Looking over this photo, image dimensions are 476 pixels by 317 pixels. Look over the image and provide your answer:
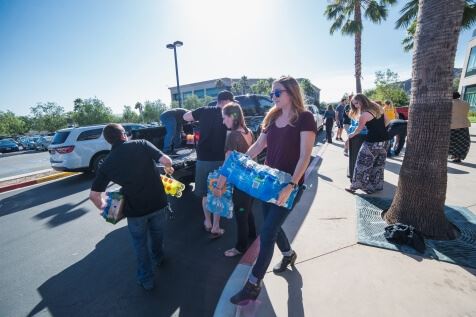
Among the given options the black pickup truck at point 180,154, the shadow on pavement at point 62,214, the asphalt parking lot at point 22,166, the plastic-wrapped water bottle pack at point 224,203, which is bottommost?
the asphalt parking lot at point 22,166

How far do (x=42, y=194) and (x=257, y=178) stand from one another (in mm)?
7429

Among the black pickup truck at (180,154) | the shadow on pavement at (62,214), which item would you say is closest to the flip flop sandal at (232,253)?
the black pickup truck at (180,154)

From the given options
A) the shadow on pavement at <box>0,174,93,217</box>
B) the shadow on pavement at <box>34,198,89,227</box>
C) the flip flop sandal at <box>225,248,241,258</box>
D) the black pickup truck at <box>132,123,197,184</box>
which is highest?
the black pickup truck at <box>132,123,197,184</box>

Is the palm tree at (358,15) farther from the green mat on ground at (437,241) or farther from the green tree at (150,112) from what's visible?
the green tree at (150,112)

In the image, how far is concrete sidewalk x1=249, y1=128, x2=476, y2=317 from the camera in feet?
6.59

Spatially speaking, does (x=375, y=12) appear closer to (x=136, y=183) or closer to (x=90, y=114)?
(x=136, y=183)

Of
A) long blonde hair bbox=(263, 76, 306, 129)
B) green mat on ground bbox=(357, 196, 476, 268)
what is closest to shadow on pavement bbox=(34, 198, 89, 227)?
long blonde hair bbox=(263, 76, 306, 129)

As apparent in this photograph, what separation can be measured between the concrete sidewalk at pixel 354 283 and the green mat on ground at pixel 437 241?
0.34 ft

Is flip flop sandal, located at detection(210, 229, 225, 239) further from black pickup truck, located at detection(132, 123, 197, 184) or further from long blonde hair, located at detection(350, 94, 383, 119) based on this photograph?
long blonde hair, located at detection(350, 94, 383, 119)

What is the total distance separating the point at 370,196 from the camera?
4449 millimetres

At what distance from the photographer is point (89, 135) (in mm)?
8242

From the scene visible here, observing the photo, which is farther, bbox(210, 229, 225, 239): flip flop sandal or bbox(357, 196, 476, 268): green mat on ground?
bbox(210, 229, 225, 239): flip flop sandal

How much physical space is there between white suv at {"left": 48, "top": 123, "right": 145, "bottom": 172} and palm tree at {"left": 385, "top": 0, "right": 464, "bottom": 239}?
8560 mm

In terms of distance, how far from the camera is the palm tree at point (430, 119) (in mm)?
2734
